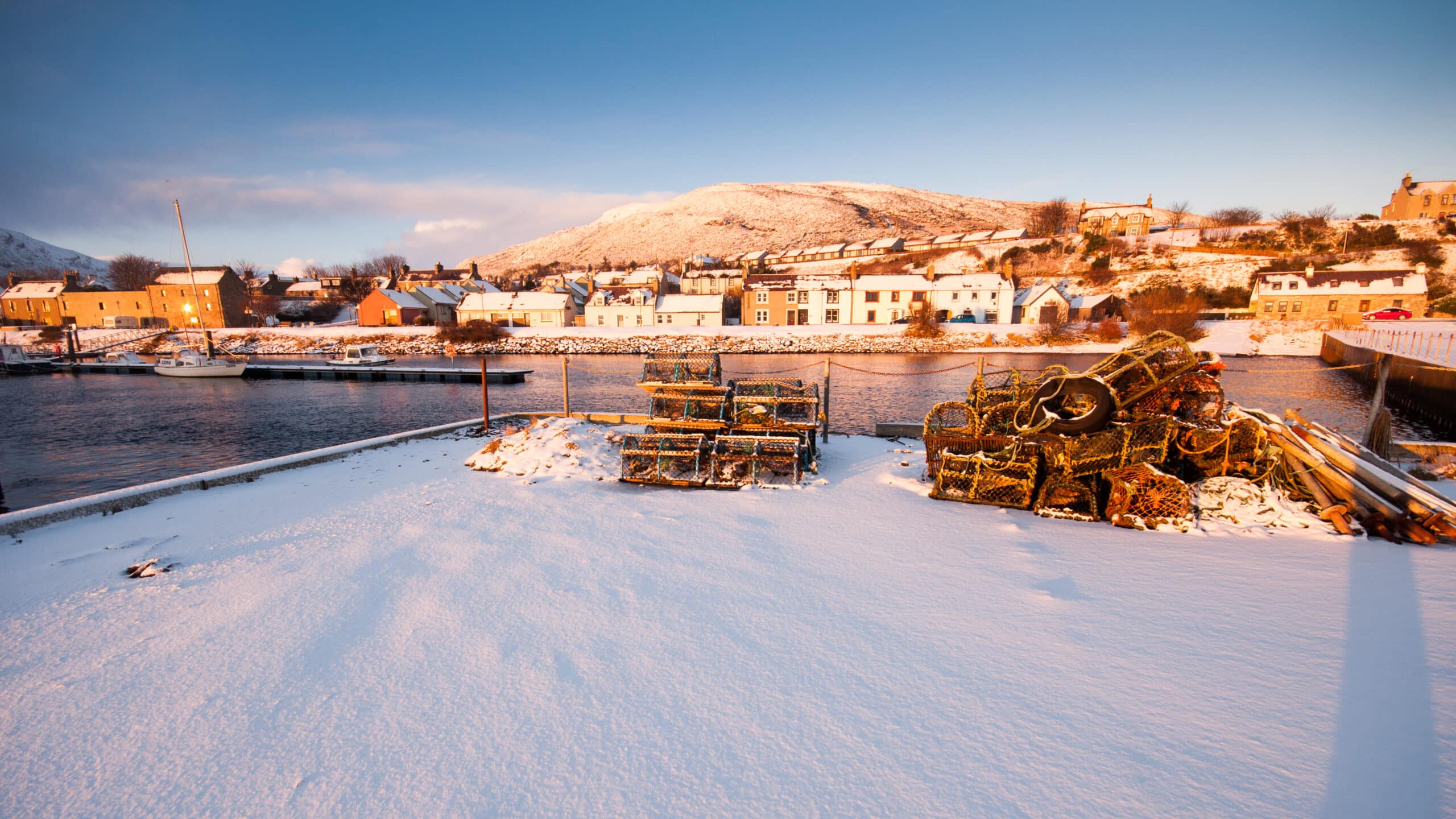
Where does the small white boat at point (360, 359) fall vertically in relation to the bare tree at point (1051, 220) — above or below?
below

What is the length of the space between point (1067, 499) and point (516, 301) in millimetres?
64090

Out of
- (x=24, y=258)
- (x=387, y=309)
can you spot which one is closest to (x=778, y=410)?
(x=387, y=309)

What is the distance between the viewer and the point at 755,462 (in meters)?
8.73

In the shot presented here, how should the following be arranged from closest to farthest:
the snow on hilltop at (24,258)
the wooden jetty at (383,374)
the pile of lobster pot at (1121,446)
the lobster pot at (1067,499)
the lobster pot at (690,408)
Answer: the pile of lobster pot at (1121,446) < the lobster pot at (1067,499) < the lobster pot at (690,408) < the wooden jetty at (383,374) < the snow on hilltop at (24,258)

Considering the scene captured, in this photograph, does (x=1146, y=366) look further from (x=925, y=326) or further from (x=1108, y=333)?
(x=1108, y=333)

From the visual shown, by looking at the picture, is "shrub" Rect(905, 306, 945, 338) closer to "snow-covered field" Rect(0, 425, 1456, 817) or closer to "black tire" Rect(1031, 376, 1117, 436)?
"black tire" Rect(1031, 376, 1117, 436)

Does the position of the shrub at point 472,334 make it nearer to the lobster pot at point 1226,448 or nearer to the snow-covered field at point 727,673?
the snow-covered field at point 727,673

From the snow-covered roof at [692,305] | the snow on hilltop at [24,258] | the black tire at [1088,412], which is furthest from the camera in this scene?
the snow on hilltop at [24,258]

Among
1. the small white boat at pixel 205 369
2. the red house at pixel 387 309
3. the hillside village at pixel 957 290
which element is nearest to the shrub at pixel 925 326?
the hillside village at pixel 957 290

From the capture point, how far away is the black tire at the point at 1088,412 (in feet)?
24.2

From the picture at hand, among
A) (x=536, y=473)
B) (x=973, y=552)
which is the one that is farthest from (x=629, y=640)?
(x=536, y=473)

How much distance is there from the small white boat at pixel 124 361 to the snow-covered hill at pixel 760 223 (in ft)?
342

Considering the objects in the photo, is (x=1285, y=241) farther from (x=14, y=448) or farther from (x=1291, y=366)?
(x=14, y=448)

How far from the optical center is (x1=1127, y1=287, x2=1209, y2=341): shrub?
4381cm
